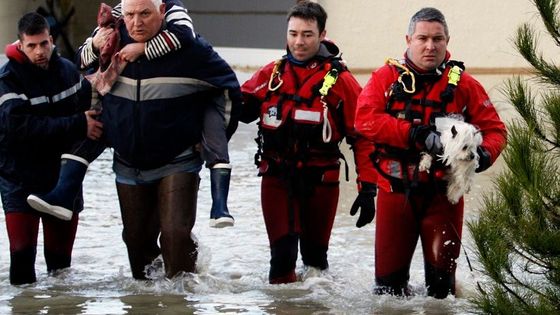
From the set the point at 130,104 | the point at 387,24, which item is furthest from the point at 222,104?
the point at 387,24

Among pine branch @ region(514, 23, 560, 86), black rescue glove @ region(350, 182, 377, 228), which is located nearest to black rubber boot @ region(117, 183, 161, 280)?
black rescue glove @ region(350, 182, 377, 228)

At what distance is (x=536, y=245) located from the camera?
5.30 metres

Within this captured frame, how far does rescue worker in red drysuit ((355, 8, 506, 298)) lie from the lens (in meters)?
7.41

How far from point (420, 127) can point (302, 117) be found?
1.05 metres

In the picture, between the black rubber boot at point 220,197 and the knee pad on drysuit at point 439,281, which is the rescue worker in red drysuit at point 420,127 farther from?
the black rubber boot at point 220,197

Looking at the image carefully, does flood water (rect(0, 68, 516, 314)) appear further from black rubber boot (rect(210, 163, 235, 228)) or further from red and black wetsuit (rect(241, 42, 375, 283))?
black rubber boot (rect(210, 163, 235, 228))

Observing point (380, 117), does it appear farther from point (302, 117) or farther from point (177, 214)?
point (177, 214)

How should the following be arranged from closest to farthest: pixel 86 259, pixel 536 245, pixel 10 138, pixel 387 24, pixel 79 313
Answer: pixel 536 245, pixel 79 313, pixel 10 138, pixel 86 259, pixel 387 24

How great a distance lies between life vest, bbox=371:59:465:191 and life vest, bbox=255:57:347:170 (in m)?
0.74

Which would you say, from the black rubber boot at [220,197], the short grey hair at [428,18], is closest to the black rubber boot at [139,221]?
the black rubber boot at [220,197]

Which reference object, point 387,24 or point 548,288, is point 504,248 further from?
point 387,24

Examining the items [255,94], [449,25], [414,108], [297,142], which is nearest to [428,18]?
[414,108]

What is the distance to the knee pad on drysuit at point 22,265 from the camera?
844cm

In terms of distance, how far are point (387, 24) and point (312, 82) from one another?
8.98 metres
